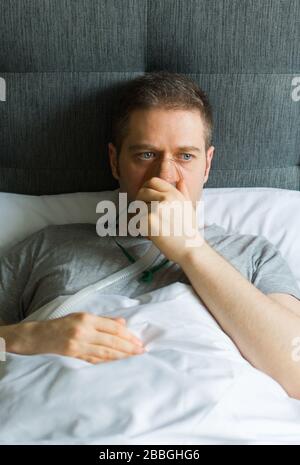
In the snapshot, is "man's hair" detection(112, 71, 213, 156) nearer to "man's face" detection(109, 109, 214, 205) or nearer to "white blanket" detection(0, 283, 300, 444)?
"man's face" detection(109, 109, 214, 205)

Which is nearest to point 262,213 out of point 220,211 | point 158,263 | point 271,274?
point 220,211

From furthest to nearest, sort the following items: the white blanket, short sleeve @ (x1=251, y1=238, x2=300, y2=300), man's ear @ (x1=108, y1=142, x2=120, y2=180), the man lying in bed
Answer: man's ear @ (x1=108, y1=142, x2=120, y2=180)
short sleeve @ (x1=251, y1=238, x2=300, y2=300)
the man lying in bed
the white blanket

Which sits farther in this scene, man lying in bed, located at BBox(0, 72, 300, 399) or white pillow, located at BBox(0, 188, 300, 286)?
white pillow, located at BBox(0, 188, 300, 286)

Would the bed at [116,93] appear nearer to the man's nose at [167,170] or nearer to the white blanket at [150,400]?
the man's nose at [167,170]

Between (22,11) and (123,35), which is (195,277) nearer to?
(123,35)

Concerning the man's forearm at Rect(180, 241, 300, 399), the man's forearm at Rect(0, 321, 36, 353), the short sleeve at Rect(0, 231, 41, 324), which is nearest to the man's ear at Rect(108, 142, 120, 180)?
the short sleeve at Rect(0, 231, 41, 324)

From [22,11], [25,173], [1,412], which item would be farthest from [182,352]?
[22,11]

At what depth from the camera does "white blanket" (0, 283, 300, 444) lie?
93 centimetres

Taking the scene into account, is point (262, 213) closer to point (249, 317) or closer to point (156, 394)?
point (249, 317)

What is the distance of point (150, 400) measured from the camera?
95cm

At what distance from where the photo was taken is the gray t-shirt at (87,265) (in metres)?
1.26

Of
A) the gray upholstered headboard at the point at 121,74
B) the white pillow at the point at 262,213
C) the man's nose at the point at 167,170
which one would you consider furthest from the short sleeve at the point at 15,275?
the white pillow at the point at 262,213

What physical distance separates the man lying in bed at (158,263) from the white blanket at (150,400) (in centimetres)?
6

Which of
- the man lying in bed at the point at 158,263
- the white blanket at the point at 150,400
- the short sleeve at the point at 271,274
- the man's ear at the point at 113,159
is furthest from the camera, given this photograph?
the man's ear at the point at 113,159
